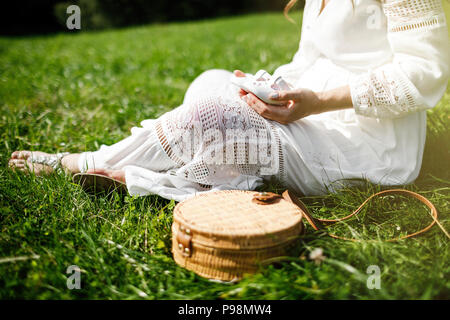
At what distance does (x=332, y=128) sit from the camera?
210cm

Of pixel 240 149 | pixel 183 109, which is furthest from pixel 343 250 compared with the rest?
pixel 183 109

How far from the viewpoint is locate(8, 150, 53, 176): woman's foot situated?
221 centimetres

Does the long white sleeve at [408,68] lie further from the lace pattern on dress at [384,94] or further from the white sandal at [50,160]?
the white sandal at [50,160]

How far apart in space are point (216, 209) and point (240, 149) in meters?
0.39

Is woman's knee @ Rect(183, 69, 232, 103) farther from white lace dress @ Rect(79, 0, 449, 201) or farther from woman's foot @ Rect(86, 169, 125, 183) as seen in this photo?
woman's foot @ Rect(86, 169, 125, 183)

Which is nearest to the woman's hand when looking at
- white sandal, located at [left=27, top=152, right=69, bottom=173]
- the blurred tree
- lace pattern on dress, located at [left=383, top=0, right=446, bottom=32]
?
lace pattern on dress, located at [left=383, top=0, right=446, bottom=32]

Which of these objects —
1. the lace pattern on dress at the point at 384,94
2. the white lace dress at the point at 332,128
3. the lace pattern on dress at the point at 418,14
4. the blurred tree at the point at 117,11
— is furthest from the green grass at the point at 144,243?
the blurred tree at the point at 117,11

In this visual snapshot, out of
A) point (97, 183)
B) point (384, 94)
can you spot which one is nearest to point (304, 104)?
point (384, 94)

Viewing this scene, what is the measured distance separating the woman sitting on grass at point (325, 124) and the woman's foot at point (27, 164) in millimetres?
121

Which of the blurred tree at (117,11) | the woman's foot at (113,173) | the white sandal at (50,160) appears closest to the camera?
the woman's foot at (113,173)

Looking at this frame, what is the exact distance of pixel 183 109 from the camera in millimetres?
1913

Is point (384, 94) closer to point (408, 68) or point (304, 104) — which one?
point (408, 68)

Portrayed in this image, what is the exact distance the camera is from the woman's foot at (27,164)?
2.21 m
